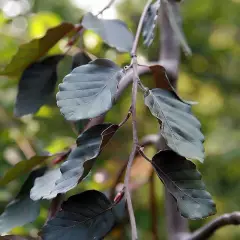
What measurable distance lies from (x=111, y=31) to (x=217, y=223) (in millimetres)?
237

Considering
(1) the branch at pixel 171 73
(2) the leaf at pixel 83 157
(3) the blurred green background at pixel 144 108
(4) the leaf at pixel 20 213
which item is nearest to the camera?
(2) the leaf at pixel 83 157

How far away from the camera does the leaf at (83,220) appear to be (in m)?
0.34

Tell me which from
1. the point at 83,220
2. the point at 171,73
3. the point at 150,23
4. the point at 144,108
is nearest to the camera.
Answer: the point at 83,220

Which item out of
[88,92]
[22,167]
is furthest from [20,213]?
[88,92]

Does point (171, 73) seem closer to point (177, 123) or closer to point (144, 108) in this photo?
point (177, 123)

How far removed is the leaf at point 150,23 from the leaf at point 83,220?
0.16 metres

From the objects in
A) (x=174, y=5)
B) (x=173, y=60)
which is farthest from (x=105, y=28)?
(x=173, y=60)

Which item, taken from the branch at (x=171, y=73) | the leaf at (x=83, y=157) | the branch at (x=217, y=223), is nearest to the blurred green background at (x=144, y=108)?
the branch at (x=171, y=73)

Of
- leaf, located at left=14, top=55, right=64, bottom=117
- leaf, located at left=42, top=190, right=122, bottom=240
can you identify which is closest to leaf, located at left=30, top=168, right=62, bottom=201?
leaf, located at left=42, top=190, right=122, bottom=240

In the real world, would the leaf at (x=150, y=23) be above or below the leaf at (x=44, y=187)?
above

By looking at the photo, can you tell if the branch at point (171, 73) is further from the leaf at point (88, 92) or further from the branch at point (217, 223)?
the leaf at point (88, 92)

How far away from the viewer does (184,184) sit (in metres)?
0.35

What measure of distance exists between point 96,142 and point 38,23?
750mm

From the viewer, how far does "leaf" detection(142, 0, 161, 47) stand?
44 centimetres
